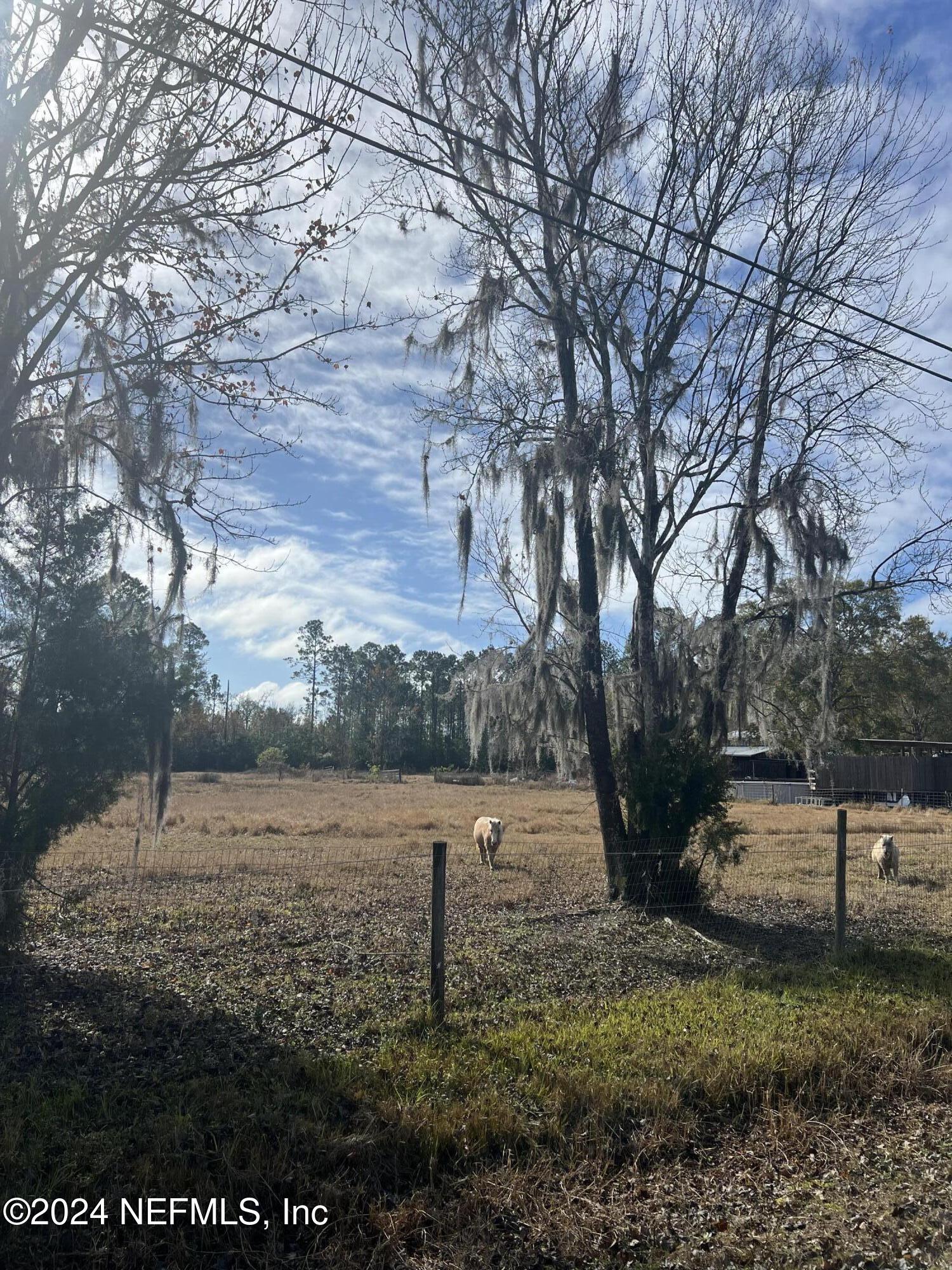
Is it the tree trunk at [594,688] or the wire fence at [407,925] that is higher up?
the tree trunk at [594,688]

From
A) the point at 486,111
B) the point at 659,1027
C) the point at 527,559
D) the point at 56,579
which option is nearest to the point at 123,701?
the point at 56,579

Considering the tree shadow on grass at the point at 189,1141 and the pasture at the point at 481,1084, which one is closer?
the tree shadow on grass at the point at 189,1141

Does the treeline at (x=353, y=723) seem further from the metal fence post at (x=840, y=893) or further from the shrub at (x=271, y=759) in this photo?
the metal fence post at (x=840, y=893)

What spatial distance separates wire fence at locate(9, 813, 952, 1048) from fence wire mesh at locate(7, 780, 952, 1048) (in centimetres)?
3

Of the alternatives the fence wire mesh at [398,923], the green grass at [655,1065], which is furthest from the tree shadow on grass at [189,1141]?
the fence wire mesh at [398,923]

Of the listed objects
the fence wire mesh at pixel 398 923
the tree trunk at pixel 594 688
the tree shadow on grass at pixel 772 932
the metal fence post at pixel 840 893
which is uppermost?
the tree trunk at pixel 594 688

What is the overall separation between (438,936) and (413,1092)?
1415 millimetres

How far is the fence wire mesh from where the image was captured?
6523mm

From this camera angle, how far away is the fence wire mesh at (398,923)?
21.4 ft

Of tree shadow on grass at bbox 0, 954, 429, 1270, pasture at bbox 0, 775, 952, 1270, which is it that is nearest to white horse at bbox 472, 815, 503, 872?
pasture at bbox 0, 775, 952, 1270

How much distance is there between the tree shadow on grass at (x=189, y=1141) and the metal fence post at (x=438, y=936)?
105cm

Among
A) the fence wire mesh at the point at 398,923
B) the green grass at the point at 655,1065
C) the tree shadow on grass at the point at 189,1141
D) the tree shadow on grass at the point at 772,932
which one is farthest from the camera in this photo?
the tree shadow on grass at the point at 772,932

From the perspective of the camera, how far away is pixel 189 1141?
13.3ft

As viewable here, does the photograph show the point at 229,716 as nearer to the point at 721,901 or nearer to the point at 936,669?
the point at 936,669
